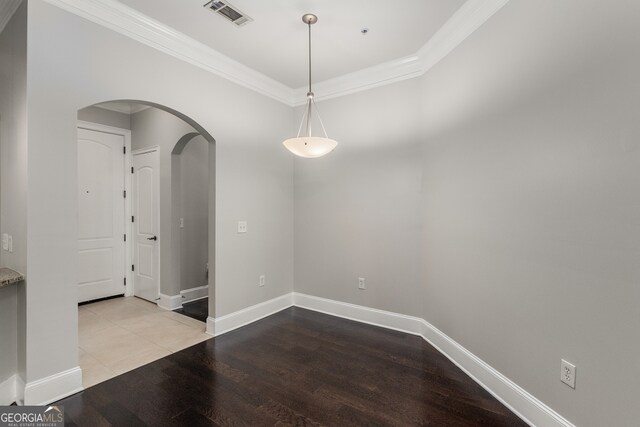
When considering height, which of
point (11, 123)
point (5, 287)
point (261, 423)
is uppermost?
point (11, 123)

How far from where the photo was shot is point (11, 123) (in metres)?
2.29

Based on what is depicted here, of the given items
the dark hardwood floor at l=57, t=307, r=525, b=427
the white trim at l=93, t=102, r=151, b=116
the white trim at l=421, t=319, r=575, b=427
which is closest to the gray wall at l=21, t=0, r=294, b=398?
the dark hardwood floor at l=57, t=307, r=525, b=427

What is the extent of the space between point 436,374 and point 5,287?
11.1 ft

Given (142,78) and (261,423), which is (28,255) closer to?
(142,78)

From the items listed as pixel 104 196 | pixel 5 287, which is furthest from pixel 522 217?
pixel 104 196

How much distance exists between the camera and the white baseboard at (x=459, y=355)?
1.91 m

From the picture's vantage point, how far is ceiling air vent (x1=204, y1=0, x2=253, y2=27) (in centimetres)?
241

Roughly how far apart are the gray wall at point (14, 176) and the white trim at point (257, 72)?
0.50 m

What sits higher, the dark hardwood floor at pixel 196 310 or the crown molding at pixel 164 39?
the crown molding at pixel 164 39

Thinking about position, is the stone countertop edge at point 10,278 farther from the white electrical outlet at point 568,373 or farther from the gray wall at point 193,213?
the white electrical outlet at point 568,373

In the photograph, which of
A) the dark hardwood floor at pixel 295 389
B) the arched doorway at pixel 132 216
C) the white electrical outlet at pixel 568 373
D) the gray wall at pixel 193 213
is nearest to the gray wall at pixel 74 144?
the dark hardwood floor at pixel 295 389

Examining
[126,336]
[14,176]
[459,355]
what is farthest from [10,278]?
[459,355]

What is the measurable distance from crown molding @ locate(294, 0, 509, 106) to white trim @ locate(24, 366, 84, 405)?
3.78m

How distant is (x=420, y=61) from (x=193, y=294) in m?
4.37
